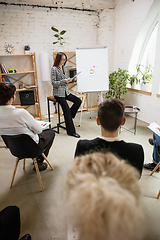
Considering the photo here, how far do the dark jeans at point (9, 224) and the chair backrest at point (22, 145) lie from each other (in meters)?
0.64

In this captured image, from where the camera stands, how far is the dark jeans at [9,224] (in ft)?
3.47

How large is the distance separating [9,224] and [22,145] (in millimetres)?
760

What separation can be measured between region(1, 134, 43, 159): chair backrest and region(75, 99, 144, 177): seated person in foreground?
0.68m

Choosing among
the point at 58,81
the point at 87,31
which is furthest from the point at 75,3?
the point at 58,81

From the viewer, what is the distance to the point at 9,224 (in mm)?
1126

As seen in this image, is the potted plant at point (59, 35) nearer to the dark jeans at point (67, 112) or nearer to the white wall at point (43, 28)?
the white wall at point (43, 28)

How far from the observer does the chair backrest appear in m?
1.69

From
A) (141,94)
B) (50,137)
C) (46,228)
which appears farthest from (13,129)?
(141,94)

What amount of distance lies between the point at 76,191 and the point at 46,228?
4.33 ft

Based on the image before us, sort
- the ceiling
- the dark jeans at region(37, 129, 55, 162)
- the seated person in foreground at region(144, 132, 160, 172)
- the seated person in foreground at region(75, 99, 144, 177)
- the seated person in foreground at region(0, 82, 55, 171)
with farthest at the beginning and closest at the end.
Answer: the ceiling → the dark jeans at region(37, 129, 55, 162) → the seated person in foreground at region(144, 132, 160, 172) → the seated person in foreground at region(0, 82, 55, 171) → the seated person in foreground at region(75, 99, 144, 177)

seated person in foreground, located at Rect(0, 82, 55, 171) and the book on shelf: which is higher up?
the book on shelf

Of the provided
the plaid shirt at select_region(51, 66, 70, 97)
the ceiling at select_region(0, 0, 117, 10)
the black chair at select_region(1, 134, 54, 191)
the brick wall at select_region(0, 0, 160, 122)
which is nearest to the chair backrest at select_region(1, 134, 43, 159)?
the black chair at select_region(1, 134, 54, 191)

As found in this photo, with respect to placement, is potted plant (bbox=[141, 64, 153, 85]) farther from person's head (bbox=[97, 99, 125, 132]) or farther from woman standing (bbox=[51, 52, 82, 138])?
person's head (bbox=[97, 99, 125, 132])

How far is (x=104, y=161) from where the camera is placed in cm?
61
